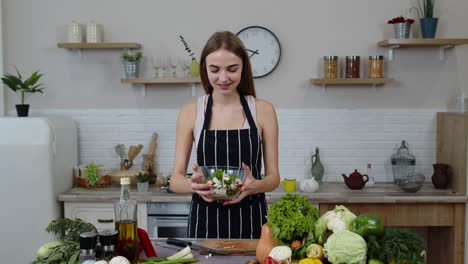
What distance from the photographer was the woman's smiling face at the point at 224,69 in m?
2.39

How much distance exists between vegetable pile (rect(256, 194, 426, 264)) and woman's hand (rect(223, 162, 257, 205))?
1.52ft

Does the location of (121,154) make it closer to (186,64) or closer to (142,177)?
(142,177)

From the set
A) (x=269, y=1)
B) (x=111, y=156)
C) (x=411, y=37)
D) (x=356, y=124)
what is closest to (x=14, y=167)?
(x=111, y=156)

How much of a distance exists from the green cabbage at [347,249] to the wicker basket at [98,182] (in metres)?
3.15

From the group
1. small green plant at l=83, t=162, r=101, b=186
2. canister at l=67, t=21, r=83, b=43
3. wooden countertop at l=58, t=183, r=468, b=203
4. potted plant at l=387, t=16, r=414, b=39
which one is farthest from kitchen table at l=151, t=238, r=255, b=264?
potted plant at l=387, t=16, r=414, b=39

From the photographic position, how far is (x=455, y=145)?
437 centimetres

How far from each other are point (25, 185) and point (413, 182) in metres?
3.01

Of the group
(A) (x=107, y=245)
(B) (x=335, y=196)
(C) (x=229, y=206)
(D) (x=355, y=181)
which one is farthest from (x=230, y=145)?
(D) (x=355, y=181)

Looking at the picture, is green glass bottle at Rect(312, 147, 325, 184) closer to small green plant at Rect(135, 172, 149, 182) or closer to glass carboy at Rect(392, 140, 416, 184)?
Result: glass carboy at Rect(392, 140, 416, 184)

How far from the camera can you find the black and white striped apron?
261 centimetres

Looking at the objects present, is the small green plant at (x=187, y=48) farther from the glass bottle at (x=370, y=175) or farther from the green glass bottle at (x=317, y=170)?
the glass bottle at (x=370, y=175)

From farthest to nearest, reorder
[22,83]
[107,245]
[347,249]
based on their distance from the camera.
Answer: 1. [22,83]
2. [107,245]
3. [347,249]

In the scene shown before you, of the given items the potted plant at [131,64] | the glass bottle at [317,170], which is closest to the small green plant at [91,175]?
the potted plant at [131,64]

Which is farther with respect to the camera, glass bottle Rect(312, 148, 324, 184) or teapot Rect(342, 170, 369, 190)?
glass bottle Rect(312, 148, 324, 184)
